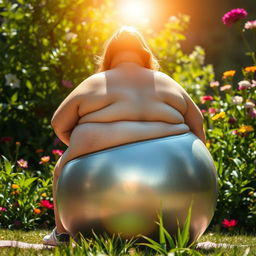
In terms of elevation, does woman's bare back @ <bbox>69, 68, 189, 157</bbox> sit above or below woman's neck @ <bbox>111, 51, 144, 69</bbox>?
below

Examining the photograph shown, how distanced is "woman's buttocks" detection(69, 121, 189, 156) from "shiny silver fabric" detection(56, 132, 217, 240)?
37mm

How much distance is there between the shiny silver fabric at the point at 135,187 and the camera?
3277 mm

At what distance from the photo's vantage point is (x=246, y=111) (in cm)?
538

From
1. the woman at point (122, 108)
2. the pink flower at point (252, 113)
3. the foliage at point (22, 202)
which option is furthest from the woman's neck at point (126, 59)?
the pink flower at point (252, 113)

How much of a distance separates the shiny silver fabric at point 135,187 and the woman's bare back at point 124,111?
60 mm

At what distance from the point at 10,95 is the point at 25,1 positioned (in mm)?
1068

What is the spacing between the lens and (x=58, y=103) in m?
6.66

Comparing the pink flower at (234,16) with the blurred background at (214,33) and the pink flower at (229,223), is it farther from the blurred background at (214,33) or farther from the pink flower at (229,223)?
the blurred background at (214,33)

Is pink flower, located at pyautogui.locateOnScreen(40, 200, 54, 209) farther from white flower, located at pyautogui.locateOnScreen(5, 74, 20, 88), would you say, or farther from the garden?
white flower, located at pyautogui.locateOnScreen(5, 74, 20, 88)

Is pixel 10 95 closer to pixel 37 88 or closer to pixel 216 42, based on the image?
pixel 37 88

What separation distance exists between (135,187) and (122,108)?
1.56 feet

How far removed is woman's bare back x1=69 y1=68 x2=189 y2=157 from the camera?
11.3 feet

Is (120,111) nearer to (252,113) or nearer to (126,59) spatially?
(126,59)

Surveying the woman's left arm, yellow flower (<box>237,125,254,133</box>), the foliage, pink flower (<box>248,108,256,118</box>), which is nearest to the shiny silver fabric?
the woman's left arm
